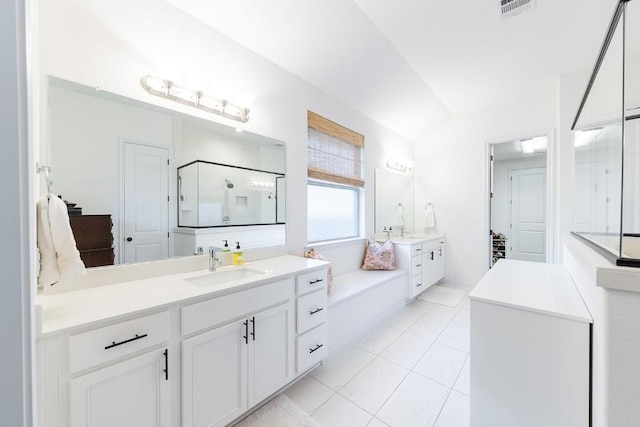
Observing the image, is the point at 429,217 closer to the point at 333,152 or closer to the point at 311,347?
the point at 333,152

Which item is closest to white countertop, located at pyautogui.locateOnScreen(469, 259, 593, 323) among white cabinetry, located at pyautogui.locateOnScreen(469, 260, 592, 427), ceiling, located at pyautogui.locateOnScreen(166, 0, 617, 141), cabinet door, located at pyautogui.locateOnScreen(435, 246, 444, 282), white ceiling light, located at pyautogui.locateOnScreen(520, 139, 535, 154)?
white cabinetry, located at pyautogui.locateOnScreen(469, 260, 592, 427)

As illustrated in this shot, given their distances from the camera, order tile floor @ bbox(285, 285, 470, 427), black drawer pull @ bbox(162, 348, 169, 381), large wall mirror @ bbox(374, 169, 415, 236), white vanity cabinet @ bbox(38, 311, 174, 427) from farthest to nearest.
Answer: large wall mirror @ bbox(374, 169, 415, 236), tile floor @ bbox(285, 285, 470, 427), black drawer pull @ bbox(162, 348, 169, 381), white vanity cabinet @ bbox(38, 311, 174, 427)

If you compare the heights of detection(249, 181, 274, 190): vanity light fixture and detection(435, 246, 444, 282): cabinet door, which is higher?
detection(249, 181, 274, 190): vanity light fixture

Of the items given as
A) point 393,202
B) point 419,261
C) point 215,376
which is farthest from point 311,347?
point 393,202

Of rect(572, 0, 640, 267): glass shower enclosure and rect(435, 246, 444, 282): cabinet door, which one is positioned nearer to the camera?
rect(572, 0, 640, 267): glass shower enclosure

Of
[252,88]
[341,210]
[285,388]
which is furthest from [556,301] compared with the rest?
[252,88]

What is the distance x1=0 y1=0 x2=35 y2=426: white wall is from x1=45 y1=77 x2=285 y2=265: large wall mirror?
44.0 inches

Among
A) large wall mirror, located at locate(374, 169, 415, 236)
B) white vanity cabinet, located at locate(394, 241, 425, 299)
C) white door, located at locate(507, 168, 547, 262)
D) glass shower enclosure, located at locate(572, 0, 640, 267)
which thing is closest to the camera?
glass shower enclosure, located at locate(572, 0, 640, 267)

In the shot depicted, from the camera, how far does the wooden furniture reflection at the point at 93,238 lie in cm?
138

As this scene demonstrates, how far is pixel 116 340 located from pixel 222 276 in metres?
0.76

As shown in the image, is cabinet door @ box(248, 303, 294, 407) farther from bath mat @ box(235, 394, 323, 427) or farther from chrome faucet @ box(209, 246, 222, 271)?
chrome faucet @ box(209, 246, 222, 271)

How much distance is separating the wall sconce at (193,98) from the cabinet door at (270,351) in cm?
148

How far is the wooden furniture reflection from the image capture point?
54.1 inches

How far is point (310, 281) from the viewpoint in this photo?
1.91 meters
